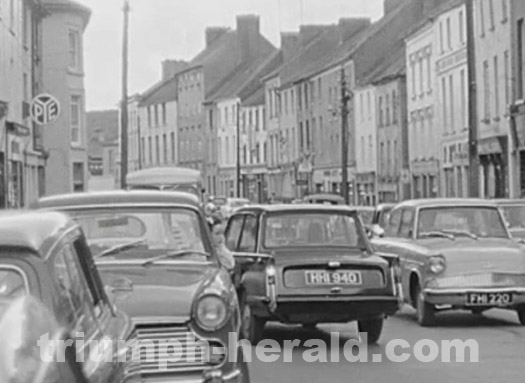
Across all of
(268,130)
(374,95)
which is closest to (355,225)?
(374,95)

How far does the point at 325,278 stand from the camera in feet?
48.0

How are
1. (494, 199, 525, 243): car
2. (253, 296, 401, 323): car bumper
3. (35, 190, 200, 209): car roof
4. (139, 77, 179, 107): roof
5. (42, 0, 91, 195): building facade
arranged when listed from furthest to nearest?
(139, 77, 179, 107): roof < (42, 0, 91, 195): building facade < (494, 199, 525, 243): car < (253, 296, 401, 323): car bumper < (35, 190, 200, 209): car roof

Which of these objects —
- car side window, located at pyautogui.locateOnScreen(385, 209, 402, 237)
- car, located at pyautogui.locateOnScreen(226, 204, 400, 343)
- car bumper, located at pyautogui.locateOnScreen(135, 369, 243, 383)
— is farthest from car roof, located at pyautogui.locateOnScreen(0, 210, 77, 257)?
car side window, located at pyautogui.locateOnScreen(385, 209, 402, 237)

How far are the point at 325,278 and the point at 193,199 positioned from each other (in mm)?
3697

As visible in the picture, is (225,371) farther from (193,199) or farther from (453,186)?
(453,186)

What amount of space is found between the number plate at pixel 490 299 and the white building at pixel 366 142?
198 feet

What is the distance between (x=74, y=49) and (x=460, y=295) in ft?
154

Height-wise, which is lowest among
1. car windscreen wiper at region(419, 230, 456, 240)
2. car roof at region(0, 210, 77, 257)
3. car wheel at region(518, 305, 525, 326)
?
car wheel at region(518, 305, 525, 326)

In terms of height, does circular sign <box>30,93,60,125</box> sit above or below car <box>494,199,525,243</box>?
above

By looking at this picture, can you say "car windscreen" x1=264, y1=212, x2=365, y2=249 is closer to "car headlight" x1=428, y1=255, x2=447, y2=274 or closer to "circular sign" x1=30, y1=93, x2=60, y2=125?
"car headlight" x1=428, y1=255, x2=447, y2=274

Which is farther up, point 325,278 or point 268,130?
point 268,130

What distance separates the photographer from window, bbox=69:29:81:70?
6109 cm

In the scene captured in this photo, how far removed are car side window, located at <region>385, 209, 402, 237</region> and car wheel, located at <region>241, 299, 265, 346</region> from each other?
4.55 meters

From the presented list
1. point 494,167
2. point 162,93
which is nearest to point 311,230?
point 494,167
